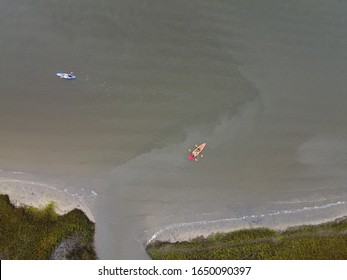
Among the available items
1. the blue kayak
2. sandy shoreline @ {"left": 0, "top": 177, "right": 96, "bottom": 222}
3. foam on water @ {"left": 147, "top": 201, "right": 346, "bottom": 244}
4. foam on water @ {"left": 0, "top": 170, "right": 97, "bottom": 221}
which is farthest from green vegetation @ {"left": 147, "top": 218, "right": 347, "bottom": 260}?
the blue kayak

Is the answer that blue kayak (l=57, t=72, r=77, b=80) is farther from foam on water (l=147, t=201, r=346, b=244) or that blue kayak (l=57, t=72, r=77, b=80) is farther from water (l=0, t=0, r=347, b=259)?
foam on water (l=147, t=201, r=346, b=244)

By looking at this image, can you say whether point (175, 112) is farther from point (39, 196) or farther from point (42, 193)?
point (39, 196)

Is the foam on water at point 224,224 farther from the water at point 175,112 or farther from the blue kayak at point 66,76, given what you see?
the blue kayak at point 66,76

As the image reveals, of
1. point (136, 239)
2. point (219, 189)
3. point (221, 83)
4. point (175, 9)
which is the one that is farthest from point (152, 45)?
point (136, 239)

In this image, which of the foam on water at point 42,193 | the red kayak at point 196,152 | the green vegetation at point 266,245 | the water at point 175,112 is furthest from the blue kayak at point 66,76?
the green vegetation at point 266,245

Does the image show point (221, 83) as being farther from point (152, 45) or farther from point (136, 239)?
point (136, 239)

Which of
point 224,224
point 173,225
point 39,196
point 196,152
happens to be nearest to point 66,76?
point 39,196
